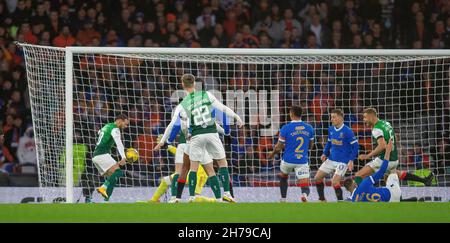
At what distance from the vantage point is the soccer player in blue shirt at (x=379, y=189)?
38.4 ft

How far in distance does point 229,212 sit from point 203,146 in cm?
317

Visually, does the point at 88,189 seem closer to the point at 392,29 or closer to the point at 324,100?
the point at 324,100

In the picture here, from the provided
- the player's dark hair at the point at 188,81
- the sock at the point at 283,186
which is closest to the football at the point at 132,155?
the sock at the point at 283,186

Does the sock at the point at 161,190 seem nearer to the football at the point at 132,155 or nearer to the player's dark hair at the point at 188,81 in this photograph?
the football at the point at 132,155

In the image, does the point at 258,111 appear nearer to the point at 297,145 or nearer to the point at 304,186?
the point at 297,145

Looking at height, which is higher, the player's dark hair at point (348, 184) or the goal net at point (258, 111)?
the goal net at point (258, 111)

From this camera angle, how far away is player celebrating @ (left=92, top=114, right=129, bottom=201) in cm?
1254

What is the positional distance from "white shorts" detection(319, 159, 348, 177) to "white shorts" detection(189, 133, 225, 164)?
189 cm

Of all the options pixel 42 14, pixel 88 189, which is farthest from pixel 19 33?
pixel 88 189

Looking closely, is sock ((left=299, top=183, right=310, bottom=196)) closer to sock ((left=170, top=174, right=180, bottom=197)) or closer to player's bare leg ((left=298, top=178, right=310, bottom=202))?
player's bare leg ((left=298, top=178, right=310, bottom=202))

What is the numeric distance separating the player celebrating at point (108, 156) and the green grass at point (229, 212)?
160 inches

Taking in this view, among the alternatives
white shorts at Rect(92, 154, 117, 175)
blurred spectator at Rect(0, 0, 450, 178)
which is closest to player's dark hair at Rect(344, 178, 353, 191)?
blurred spectator at Rect(0, 0, 450, 178)

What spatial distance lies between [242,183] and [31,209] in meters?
6.11

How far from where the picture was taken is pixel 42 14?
16.5 metres
